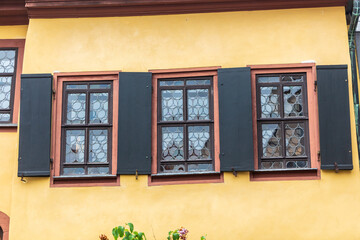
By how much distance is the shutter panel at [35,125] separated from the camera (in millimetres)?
9445

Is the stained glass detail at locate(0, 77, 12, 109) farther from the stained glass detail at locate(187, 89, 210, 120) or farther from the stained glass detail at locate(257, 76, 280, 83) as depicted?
the stained glass detail at locate(257, 76, 280, 83)

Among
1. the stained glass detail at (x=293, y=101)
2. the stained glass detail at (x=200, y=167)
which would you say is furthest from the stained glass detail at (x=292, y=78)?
the stained glass detail at (x=200, y=167)

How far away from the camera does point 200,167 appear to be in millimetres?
9477

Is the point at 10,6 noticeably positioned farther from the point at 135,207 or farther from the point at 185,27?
the point at 135,207

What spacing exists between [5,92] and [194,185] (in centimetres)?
333

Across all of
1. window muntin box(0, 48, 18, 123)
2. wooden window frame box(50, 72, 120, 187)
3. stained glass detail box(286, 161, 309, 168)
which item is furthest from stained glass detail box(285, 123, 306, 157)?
window muntin box(0, 48, 18, 123)

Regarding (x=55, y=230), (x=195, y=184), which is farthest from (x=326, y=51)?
(x=55, y=230)

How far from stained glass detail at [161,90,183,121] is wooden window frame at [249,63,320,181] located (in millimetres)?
1066

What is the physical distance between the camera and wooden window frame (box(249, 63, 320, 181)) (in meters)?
9.31

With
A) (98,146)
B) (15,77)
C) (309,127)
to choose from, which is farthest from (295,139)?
Result: (15,77)

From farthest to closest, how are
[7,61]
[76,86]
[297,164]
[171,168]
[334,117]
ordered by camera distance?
1. [7,61]
2. [76,86]
3. [171,168]
4. [297,164]
5. [334,117]

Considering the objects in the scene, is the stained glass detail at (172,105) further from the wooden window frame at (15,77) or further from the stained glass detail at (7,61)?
the stained glass detail at (7,61)

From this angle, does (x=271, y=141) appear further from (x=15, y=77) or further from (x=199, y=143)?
(x=15, y=77)

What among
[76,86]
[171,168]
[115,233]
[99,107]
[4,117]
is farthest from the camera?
[4,117]
